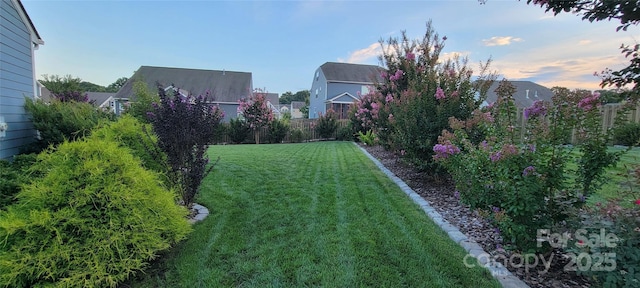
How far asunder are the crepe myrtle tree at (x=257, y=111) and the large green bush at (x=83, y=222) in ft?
41.8

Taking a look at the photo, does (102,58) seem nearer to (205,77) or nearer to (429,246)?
(205,77)

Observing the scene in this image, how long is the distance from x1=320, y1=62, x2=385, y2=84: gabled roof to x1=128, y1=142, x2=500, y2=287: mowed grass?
24.0m

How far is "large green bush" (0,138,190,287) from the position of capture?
72.7 inches

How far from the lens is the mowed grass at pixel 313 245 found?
7.18 ft

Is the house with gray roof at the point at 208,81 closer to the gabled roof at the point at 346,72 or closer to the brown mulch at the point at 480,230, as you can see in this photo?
the gabled roof at the point at 346,72

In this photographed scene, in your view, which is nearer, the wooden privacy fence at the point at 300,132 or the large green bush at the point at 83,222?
the large green bush at the point at 83,222

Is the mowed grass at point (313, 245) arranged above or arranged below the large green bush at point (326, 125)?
below

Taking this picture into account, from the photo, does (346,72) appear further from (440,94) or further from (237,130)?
(440,94)

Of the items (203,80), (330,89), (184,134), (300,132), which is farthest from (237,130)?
(330,89)

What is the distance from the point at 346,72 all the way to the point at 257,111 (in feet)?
52.2

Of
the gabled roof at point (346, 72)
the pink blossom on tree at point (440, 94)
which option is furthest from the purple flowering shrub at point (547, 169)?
the gabled roof at point (346, 72)

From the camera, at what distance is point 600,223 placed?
6.24 ft

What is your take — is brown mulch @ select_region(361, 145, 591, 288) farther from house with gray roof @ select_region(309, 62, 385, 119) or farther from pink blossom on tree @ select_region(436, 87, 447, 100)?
house with gray roof @ select_region(309, 62, 385, 119)

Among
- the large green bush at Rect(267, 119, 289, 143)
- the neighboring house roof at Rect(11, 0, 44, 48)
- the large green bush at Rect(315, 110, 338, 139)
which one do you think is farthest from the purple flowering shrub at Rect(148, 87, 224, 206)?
the large green bush at Rect(315, 110, 338, 139)
